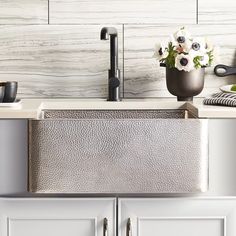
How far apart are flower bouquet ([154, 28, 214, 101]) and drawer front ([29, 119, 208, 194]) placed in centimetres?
46

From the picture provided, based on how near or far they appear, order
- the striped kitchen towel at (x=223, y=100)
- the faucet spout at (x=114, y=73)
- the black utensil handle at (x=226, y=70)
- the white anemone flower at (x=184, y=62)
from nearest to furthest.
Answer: the striped kitchen towel at (x=223, y=100) < the white anemone flower at (x=184, y=62) < the faucet spout at (x=114, y=73) < the black utensil handle at (x=226, y=70)

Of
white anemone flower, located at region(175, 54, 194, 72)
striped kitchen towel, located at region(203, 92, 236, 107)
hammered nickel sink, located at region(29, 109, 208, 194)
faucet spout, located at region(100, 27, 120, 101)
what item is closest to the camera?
hammered nickel sink, located at region(29, 109, 208, 194)

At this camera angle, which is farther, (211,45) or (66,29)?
(66,29)

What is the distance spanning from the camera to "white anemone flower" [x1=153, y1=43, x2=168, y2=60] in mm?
2385

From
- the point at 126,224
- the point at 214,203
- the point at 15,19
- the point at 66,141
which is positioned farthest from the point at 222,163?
the point at 15,19

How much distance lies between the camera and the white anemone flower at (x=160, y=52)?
238 centimetres

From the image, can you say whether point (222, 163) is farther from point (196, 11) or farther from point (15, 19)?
point (15, 19)

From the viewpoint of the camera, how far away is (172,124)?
1.94 metres

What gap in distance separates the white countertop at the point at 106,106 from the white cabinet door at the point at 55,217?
0.84 ft

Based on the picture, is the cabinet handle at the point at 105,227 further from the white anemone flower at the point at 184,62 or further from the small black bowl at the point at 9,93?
the white anemone flower at the point at 184,62

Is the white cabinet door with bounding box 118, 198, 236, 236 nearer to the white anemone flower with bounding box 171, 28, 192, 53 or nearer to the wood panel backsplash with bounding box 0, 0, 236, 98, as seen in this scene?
the white anemone flower with bounding box 171, 28, 192, 53

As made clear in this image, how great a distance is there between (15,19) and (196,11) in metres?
0.71

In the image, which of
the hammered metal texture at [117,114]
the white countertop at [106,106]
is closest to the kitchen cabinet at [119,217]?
the white countertop at [106,106]

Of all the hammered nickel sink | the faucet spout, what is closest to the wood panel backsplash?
the faucet spout
